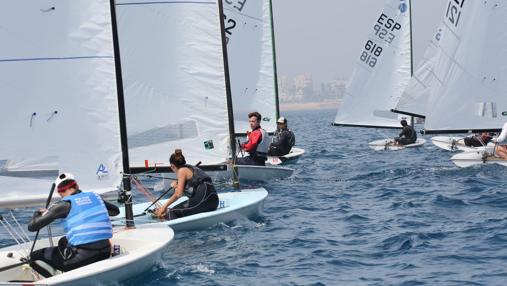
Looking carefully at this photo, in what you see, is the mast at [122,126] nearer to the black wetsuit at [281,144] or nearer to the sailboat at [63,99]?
the sailboat at [63,99]

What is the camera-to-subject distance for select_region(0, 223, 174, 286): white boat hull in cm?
681

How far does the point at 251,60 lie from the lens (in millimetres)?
19516

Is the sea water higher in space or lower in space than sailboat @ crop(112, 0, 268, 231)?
lower

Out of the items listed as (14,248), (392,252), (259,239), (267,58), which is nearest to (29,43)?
(14,248)

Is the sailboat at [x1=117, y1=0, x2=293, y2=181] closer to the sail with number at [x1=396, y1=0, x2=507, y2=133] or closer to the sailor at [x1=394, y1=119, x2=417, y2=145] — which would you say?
the sail with number at [x1=396, y1=0, x2=507, y2=133]

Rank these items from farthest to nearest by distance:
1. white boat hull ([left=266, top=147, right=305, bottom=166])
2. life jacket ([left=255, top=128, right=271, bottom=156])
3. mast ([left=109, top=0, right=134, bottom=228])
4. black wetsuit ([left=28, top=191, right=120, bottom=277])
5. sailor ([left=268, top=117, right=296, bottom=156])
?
white boat hull ([left=266, top=147, right=305, bottom=166]) → sailor ([left=268, top=117, right=296, bottom=156]) → life jacket ([left=255, top=128, right=271, bottom=156]) → mast ([left=109, top=0, right=134, bottom=228]) → black wetsuit ([left=28, top=191, right=120, bottom=277])

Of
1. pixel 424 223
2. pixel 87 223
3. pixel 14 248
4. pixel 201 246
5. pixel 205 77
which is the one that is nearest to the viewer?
pixel 87 223

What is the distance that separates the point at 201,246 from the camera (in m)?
9.09

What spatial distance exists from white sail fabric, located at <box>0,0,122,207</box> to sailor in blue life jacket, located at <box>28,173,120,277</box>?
3.91 ft

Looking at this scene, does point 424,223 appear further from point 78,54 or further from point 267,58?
point 267,58

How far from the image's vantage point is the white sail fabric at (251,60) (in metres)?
19.2

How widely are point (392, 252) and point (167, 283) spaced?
2628 mm

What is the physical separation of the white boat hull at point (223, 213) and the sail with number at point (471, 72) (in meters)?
7.02

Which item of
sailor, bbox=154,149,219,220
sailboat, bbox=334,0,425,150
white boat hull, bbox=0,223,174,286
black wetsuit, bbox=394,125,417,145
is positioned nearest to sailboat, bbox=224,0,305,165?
black wetsuit, bbox=394,125,417,145
